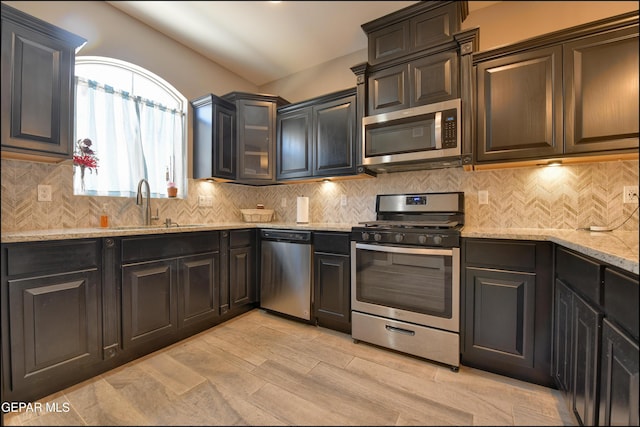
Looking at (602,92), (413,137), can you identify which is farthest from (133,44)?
(602,92)

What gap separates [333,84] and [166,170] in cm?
203

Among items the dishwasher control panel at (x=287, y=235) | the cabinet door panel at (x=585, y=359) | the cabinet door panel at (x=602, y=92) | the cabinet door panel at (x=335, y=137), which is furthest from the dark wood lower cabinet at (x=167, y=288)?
the cabinet door panel at (x=602, y=92)

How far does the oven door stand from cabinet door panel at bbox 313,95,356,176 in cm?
85

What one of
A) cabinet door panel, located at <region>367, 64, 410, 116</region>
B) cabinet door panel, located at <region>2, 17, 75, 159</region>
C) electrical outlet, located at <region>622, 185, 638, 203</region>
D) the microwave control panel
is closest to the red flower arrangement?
cabinet door panel, located at <region>2, 17, 75, 159</region>

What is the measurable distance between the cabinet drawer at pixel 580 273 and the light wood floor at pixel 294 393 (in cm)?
70

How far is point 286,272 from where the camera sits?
2492mm

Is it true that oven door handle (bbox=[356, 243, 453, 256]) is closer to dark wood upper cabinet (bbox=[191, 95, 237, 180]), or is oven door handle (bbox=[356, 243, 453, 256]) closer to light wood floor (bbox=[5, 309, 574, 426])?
light wood floor (bbox=[5, 309, 574, 426])

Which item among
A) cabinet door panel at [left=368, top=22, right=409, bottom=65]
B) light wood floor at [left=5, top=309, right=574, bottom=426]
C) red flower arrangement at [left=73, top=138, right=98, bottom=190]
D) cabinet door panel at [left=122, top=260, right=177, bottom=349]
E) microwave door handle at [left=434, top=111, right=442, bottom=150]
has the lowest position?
light wood floor at [left=5, top=309, right=574, bottom=426]

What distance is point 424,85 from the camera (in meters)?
2.05

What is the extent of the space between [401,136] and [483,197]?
0.85 metres

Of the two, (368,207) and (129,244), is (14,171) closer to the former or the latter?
(129,244)

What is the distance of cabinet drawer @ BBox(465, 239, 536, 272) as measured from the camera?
5.14 ft

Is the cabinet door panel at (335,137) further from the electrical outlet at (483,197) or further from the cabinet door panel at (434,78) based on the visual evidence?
the electrical outlet at (483,197)

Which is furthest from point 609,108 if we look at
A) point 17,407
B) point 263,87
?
point 17,407
